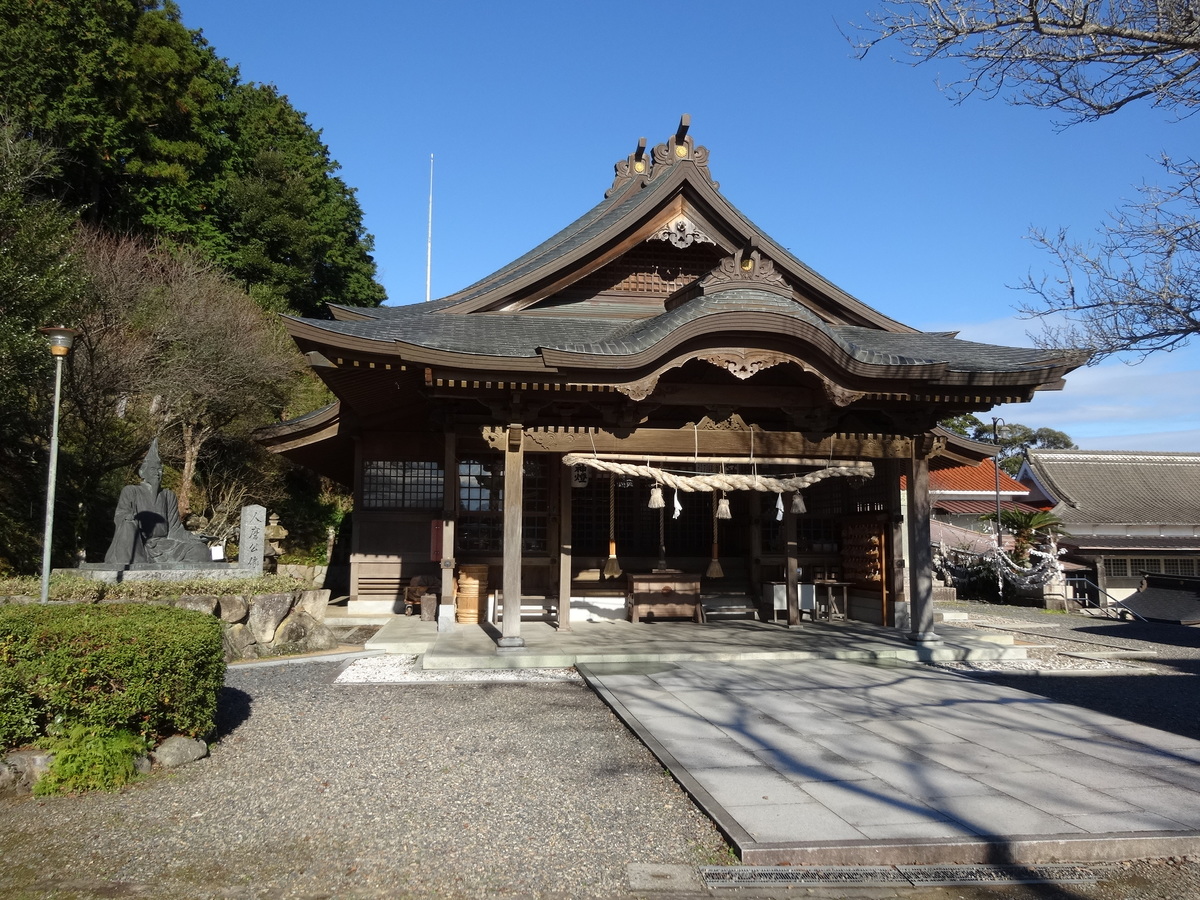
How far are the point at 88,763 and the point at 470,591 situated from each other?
762 centimetres

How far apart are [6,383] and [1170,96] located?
53.6ft

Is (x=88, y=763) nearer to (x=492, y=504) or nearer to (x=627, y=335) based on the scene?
(x=627, y=335)

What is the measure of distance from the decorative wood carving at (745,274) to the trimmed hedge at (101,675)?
23.2 feet

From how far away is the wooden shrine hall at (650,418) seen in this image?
991 centimetres

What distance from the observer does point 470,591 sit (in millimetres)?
12773

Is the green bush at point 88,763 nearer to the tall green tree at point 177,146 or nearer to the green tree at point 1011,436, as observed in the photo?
the tall green tree at point 177,146

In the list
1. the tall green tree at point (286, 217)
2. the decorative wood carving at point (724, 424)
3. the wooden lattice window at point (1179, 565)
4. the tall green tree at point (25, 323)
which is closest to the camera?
the decorative wood carving at point (724, 424)

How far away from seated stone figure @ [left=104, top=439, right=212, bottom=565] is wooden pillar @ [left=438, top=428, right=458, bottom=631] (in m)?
3.82

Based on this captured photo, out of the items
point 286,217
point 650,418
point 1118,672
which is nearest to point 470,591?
point 650,418

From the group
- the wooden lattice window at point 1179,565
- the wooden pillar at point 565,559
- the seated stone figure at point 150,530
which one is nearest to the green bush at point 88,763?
the seated stone figure at point 150,530

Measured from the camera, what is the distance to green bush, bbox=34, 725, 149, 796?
5195 mm

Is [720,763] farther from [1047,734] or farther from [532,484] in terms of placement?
[532,484]

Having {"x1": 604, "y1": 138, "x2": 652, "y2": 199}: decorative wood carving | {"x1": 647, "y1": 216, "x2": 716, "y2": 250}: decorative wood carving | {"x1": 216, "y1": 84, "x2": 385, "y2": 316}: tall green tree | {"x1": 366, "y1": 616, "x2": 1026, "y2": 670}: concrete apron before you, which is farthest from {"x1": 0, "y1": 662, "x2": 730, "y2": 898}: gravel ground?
{"x1": 216, "y1": 84, "x2": 385, "y2": 316}: tall green tree

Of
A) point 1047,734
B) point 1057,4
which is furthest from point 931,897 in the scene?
point 1057,4
